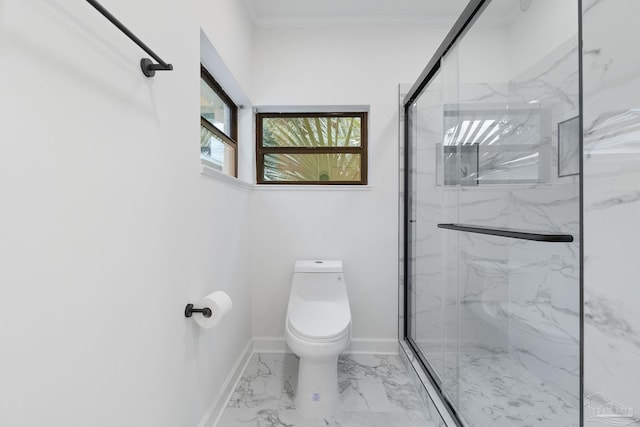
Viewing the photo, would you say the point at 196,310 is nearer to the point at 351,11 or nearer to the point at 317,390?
the point at 317,390

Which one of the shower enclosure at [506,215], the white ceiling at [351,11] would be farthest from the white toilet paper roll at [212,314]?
the white ceiling at [351,11]

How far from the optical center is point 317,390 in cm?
163

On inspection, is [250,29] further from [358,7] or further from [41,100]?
[41,100]

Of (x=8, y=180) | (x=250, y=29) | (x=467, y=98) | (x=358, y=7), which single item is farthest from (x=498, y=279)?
(x=250, y=29)

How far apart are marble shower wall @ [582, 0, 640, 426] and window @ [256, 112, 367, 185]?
183 centimetres

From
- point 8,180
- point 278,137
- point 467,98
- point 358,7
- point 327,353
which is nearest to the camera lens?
point 8,180

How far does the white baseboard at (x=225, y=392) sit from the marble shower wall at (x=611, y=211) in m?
1.43

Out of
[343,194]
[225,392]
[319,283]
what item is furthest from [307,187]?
[225,392]

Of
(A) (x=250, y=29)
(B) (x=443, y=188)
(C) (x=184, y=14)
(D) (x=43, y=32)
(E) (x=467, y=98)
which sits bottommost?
(B) (x=443, y=188)

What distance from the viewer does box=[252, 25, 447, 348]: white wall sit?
231cm

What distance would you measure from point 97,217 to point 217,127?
4.33 feet

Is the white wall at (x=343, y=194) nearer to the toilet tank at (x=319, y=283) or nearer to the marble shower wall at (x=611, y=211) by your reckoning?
the toilet tank at (x=319, y=283)

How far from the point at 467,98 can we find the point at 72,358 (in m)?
1.63

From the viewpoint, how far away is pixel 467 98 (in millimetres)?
1421
